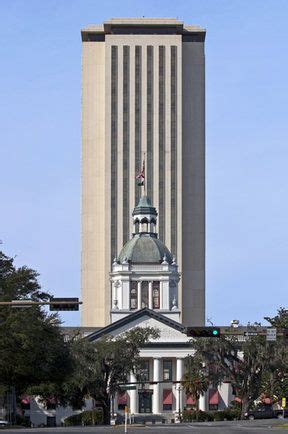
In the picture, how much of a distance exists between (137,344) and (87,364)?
28.7 feet

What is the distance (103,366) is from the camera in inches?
5797

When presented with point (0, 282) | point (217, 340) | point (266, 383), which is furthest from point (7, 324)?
point (266, 383)

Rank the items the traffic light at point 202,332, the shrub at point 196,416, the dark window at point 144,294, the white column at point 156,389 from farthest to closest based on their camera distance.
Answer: the dark window at point 144,294 < the white column at point 156,389 < the shrub at point 196,416 < the traffic light at point 202,332

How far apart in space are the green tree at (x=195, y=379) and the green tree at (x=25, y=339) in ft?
153

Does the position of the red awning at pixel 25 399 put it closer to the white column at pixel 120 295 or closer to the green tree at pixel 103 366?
the green tree at pixel 103 366

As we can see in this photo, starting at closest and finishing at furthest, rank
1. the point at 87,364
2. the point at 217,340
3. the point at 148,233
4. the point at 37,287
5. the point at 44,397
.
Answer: the point at 37,287 → the point at 44,397 → the point at 87,364 → the point at 217,340 → the point at 148,233

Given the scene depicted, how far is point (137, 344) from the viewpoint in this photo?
5945 inches

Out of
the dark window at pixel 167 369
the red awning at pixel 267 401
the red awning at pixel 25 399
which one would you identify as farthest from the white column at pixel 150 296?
the red awning at pixel 267 401

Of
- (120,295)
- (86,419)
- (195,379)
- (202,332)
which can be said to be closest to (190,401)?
(120,295)

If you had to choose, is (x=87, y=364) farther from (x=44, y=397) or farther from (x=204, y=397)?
(x=204, y=397)

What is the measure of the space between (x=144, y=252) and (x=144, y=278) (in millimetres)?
3608

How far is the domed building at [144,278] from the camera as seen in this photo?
195750 mm

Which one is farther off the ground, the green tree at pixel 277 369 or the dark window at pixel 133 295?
the dark window at pixel 133 295

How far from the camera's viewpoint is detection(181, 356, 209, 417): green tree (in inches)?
6339
